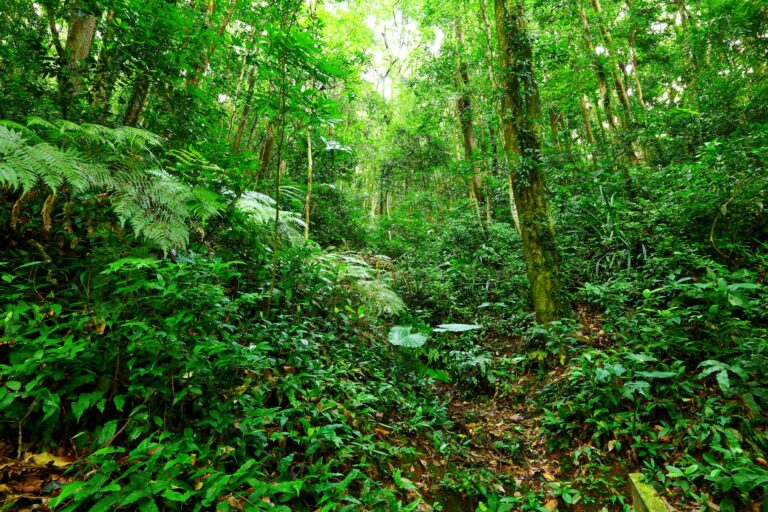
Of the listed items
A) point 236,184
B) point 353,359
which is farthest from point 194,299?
point 353,359

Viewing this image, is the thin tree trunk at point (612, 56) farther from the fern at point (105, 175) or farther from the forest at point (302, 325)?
the fern at point (105, 175)

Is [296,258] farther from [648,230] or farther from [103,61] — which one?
[648,230]

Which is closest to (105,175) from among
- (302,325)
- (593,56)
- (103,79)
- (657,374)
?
(103,79)

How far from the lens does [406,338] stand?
3672 mm

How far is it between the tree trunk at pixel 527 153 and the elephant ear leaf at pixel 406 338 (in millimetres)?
2338

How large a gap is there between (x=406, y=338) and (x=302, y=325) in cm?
109

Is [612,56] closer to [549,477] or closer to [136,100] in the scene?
[549,477]

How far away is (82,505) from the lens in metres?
1.59

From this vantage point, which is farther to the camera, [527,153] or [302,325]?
[527,153]

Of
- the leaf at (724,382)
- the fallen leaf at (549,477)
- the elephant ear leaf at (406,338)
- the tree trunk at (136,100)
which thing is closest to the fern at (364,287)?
the elephant ear leaf at (406,338)

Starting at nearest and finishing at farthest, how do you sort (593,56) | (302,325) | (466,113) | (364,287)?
(302,325), (364,287), (593,56), (466,113)

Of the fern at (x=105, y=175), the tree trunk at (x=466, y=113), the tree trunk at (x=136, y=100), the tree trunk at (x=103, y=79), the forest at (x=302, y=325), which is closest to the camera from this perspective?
the forest at (x=302, y=325)

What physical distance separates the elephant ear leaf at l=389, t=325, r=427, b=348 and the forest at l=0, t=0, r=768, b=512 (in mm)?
48

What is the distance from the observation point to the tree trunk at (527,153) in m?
5.09
